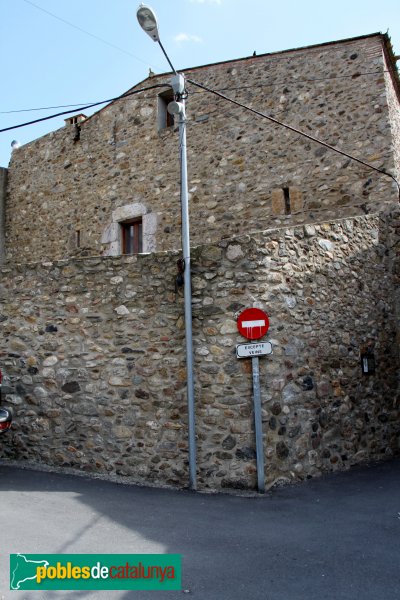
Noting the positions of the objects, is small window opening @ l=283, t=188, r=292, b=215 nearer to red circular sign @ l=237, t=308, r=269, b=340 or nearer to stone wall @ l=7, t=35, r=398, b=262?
stone wall @ l=7, t=35, r=398, b=262

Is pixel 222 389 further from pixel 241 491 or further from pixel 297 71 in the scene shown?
pixel 297 71

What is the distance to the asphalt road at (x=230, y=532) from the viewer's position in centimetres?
308

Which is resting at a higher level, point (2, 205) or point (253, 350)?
point (2, 205)

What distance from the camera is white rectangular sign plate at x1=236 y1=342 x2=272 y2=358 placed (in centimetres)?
541

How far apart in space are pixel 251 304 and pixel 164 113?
6.64 metres

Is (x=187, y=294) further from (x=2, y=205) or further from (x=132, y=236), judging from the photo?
(x=2, y=205)

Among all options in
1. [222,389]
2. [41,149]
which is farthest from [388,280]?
[41,149]

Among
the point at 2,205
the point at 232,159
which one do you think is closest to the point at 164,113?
the point at 232,159

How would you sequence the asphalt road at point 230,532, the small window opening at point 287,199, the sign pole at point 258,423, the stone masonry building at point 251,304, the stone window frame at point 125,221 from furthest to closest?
the stone window frame at point 125,221, the small window opening at point 287,199, the stone masonry building at point 251,304, the sign pole at point 258,423, the asphalt road at point 230,532

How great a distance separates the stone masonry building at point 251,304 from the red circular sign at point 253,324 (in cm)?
12

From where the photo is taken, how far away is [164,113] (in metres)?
10.7

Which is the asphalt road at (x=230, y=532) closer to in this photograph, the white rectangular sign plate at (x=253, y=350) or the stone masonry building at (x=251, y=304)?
the stone masonry building at (x=251, y=304)

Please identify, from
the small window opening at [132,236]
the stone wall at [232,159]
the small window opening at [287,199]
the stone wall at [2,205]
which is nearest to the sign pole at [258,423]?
the stone wall at [232,159]

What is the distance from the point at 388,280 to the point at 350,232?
1260 mm
